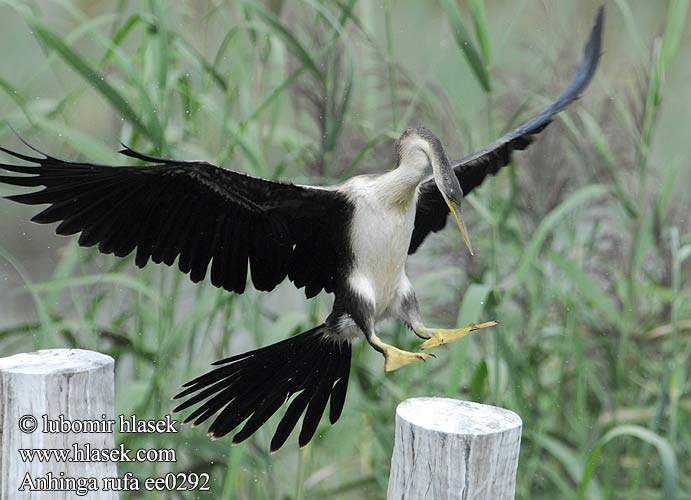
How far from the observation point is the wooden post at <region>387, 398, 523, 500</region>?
1.04 m

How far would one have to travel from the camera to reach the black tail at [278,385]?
4.12ft

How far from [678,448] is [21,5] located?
1721mm

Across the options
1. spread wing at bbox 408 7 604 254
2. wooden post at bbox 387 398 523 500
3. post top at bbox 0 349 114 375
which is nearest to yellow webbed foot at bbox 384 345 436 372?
wooden post at bbox 387 398 523 500

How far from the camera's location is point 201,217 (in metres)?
1.22

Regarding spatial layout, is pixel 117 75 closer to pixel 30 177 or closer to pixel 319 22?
pixel 319 22

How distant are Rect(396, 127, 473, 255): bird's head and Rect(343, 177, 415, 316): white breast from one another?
0.18 ft

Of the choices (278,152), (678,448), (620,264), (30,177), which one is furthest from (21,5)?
(678,448)

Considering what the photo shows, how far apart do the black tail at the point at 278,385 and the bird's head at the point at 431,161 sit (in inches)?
11.5

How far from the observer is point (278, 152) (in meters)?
2.41

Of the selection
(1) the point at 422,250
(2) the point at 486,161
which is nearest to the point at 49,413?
(2) the point at 486,161

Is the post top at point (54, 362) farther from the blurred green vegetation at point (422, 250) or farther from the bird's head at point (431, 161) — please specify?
the bird's head at point (431, 161)

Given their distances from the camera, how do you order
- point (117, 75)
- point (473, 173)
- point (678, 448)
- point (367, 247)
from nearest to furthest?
point (367, 247)
point (473, 173)
point (678, 448)
point (117, 75)

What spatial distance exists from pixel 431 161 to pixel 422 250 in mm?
1268

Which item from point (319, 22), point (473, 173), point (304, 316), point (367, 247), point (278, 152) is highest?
point (319, 22)
